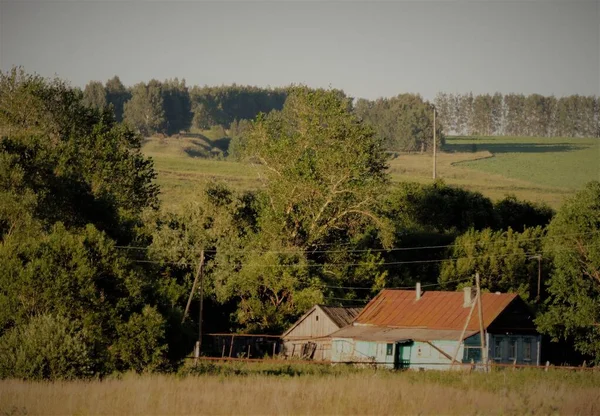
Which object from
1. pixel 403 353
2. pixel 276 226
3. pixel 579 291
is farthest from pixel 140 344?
pixel 276 226

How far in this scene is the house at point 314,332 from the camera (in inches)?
2143

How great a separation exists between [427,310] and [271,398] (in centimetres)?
3162

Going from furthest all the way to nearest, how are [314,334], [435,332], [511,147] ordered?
1. [511,147]
2. [314,334]
3. [435,332]

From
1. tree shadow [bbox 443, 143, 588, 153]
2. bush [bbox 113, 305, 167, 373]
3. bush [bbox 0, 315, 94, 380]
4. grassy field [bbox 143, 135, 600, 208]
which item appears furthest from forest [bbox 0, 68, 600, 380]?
tree shadow [bbox 443, 143, 588, 153]

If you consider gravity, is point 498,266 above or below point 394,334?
above

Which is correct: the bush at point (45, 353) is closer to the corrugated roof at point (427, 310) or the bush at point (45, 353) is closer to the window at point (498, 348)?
the corrugated roof at point (427, 310)

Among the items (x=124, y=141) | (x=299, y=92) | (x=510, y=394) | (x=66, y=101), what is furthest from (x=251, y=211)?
(x=510, y=394)

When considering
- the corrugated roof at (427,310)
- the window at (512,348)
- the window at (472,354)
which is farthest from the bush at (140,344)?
the window at (512,348)

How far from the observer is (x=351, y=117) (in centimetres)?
6700

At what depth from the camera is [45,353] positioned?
2686cm

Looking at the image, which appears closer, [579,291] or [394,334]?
[394,334]

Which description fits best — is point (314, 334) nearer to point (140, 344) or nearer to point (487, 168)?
point (140, 344)

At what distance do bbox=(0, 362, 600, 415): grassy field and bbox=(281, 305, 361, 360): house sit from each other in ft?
90.4

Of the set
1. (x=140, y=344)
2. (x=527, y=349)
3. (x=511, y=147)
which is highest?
(x=511, y=147)
